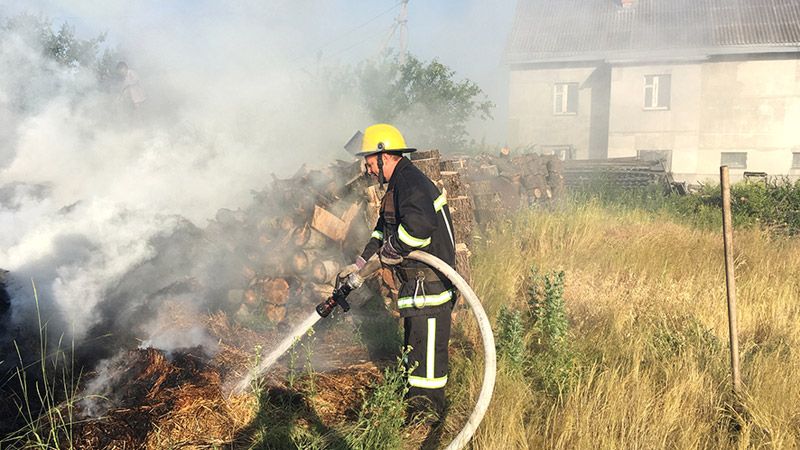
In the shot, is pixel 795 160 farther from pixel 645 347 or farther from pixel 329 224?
pixel 329 224

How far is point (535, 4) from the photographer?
2291 centimetres

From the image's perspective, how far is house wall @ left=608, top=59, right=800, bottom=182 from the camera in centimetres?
1884

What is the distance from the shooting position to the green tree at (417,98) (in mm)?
13352

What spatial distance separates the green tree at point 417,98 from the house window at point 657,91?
888 cm

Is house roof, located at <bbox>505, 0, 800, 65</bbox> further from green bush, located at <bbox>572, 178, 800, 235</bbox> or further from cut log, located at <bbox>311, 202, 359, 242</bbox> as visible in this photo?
cut log, located at <bbox>311, 202, 359, 242</bbox>

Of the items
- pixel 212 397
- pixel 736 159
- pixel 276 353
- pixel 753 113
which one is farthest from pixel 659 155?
pixel 212 397

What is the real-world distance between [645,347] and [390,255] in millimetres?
2166

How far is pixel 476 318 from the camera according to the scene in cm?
313

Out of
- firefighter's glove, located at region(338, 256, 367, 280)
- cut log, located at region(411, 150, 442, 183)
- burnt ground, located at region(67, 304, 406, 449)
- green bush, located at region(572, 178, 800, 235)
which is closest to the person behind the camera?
burnt ground, located at region(67, 304, 406, 449)

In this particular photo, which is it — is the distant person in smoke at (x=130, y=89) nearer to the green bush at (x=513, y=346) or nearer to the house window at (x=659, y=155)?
the green bush at (x=513, y=346)

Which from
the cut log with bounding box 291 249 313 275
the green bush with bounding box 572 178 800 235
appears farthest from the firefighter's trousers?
the green bush with bounding box 572 178 800 235

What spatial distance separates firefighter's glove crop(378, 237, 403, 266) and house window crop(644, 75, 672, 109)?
19.2 m

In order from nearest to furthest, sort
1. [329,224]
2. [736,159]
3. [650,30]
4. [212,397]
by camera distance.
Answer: [212,397]
[329,224]
[736,159]
[650,30]

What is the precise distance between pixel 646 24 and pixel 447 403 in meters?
21.0
